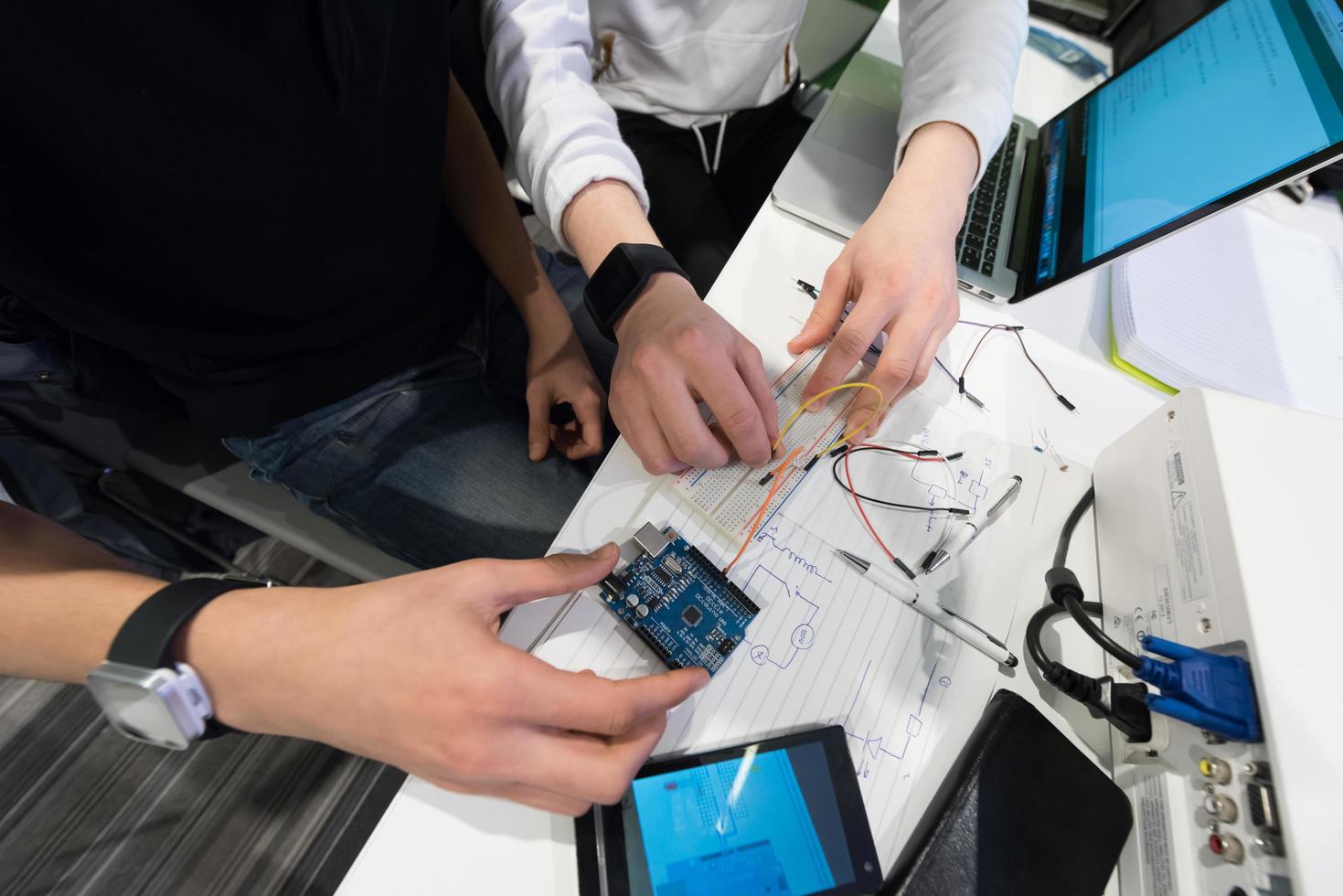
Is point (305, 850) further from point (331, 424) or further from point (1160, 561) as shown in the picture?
point (1160, 561)

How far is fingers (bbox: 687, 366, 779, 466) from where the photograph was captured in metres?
0.58

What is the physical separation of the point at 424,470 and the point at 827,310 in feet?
1.85

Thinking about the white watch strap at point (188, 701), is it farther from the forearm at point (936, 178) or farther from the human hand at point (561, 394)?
the forearm at point (936, 178)

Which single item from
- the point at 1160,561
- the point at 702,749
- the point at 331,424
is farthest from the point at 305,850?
the point at 1160,561

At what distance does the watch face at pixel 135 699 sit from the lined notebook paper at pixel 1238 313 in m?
1.15

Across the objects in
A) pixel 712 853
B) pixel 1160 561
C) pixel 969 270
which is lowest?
pixel 712 853

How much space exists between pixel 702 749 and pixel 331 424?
62 centimetres

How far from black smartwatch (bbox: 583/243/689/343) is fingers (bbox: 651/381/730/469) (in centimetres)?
17

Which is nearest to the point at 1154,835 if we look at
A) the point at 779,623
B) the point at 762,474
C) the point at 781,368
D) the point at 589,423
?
the point at 779,623

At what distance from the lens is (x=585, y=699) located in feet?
1.39

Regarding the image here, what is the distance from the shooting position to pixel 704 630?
→ 542 mm

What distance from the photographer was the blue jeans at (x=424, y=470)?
0.74m

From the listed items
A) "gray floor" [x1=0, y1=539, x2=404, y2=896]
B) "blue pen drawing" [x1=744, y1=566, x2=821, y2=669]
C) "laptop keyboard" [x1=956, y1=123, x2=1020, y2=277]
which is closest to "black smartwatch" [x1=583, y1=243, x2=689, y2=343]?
"blue pen drawing" [x1=744, y1=566, x2=821, y2=669]

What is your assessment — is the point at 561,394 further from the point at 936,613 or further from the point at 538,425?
the point at 936,613
